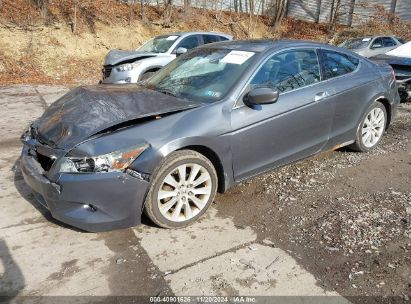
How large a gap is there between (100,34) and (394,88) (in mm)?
13372

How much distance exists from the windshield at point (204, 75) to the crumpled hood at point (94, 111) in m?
0.19

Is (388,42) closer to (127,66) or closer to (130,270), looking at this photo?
(127,66)

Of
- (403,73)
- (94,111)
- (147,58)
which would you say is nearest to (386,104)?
(403,73)

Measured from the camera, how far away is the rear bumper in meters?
3.04

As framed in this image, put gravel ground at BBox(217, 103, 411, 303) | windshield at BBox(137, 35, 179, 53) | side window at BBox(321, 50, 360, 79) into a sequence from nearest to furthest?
gravel ground at BBox(217, 103, 411, 303)
side window at BBox(321, 50, 360, 79)
windshield at BBox(137, 35, 179, 53)

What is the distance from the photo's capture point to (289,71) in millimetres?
4203

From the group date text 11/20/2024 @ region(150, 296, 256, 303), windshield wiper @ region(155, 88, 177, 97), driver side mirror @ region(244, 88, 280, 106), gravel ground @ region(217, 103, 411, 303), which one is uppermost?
driver side mirror @ region(244, 88, 280, 106)

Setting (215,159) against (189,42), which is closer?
(215,159)

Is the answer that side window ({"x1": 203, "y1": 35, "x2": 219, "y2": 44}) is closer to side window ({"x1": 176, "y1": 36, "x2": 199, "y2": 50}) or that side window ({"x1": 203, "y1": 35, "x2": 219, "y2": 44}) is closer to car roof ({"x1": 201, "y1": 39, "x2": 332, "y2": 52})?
side window ({"x1": 176, "y1": 36, "x2": 199, "y2": 50})

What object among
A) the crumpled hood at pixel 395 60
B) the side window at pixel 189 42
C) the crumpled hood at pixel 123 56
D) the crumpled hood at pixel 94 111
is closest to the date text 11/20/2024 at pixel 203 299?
the crumpled hood at pixel 94 111

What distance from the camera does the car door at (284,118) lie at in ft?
12.3

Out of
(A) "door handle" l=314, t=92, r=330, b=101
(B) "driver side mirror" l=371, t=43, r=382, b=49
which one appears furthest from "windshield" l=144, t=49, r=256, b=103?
(B) "driver side mirror" l=371, t=43, r=382, b=49

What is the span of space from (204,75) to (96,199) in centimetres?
180

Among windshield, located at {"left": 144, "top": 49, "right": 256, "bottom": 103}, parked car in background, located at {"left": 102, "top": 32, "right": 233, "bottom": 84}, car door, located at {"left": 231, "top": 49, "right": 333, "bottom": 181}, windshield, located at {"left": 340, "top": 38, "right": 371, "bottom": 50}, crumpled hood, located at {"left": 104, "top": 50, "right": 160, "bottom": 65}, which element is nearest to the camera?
car door, located at {"left": 231, "top": 49, "right": 333, "bottom": 181}
